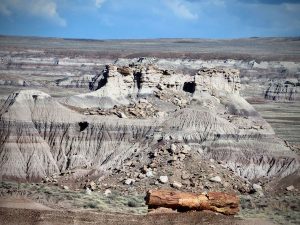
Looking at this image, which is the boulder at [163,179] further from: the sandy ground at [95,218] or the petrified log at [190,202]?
the sandy ground at [95,218]

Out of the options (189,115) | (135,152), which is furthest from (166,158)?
(189,115)

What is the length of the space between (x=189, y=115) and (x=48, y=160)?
1165cm

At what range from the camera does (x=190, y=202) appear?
30.2 metres

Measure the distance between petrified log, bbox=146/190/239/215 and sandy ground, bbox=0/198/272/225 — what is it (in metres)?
0.97

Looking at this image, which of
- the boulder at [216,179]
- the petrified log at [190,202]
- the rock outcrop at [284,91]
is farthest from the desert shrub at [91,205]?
the rock outcrop at [284,91]

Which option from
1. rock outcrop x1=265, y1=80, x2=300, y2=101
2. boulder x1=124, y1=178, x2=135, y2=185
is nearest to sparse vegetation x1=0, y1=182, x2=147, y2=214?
boulder x1=124, y1=178, x2=135, y2=185

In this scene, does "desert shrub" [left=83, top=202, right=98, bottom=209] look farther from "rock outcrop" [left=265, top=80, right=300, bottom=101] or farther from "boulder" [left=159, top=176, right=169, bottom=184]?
"rock outcrop" [left=265, top=80, right=300, bottom=101]

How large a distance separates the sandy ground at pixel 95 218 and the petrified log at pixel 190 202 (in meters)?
0.97

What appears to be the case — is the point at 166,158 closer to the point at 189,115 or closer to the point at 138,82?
the point at 189,115

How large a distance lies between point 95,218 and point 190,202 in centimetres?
496

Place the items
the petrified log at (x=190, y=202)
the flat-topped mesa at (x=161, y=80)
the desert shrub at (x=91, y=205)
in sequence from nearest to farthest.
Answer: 1. the petrified log at (x=190, y=202)
2. the desert shrub at (x=91, y=205)
3. the flat-topped mesa at (x=161, y=80)

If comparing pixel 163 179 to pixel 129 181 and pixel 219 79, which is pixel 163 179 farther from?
pixel 219 79

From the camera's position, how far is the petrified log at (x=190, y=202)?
30156 millimetres

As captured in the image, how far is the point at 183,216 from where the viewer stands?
2877 centimetres
